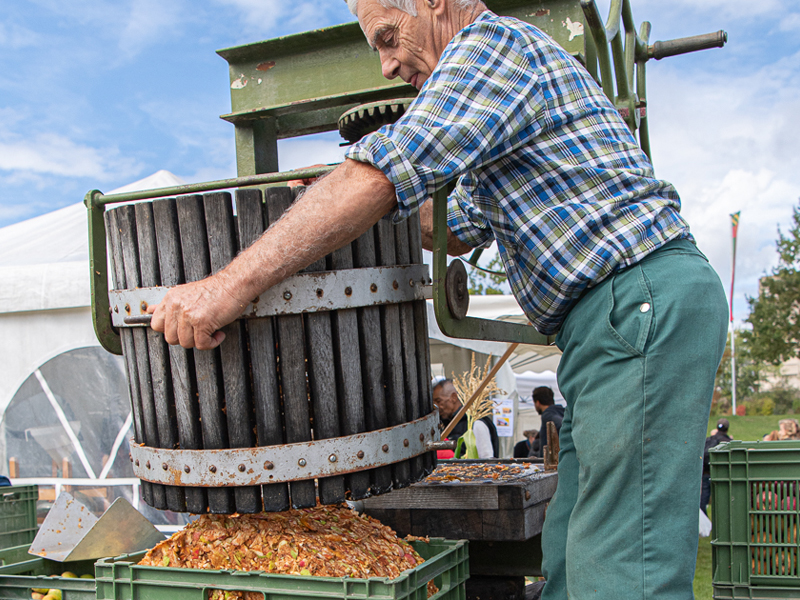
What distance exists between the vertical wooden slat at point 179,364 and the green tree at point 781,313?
115ft

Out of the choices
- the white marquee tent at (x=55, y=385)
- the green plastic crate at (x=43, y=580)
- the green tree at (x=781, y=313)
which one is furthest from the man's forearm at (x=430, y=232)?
the green tree at (x=781, y=313)

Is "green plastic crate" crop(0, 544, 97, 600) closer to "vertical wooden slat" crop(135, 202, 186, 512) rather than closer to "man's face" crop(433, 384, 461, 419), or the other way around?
"vertical wooden slat" crop(135, 202, 186, 512)

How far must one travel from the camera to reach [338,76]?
9.04ft

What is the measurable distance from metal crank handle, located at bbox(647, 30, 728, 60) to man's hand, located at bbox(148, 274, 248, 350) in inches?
85.1

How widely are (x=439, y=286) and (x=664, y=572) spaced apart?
0.82 meters

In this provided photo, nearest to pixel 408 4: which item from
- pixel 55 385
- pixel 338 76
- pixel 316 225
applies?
pixel 316 225

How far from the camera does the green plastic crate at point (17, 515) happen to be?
3105 millimetres

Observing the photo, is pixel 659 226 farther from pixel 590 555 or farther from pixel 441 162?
pixel 590 555

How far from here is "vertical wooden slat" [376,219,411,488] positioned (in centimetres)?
195

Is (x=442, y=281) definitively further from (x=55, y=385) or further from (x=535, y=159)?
(x=55, y=385)

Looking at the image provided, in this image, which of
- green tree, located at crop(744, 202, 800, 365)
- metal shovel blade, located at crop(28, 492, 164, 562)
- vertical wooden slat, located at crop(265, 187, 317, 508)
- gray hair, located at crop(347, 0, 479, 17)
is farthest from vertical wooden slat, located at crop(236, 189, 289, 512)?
green tree, located at crop(744, 202, 800, 365)

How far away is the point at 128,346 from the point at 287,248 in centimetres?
72

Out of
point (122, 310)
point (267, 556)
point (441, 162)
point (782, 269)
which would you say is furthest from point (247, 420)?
point (782, 269)

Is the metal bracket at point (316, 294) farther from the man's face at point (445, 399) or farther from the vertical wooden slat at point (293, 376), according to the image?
the man's face at point (445, 399)
